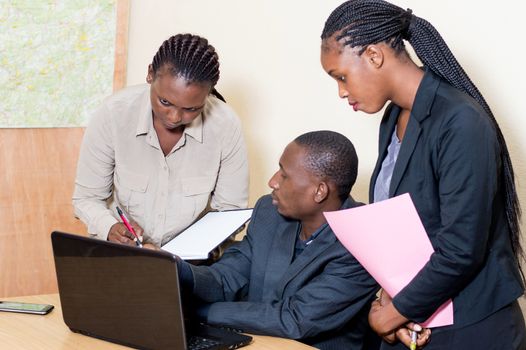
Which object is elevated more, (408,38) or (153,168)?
(408,38)

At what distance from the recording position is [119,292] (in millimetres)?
1798

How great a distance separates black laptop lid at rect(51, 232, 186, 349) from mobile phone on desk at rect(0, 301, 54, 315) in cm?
16

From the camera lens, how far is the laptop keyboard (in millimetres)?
1775

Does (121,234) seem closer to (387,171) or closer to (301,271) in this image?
(301,271)

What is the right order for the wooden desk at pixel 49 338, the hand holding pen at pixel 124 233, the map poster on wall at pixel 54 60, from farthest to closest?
the map poster on wall at pixel 54 60, the hand holding pen at pixel 124 233, the wooden desk at pixel 49 338

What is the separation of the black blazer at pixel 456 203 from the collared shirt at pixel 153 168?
0.97m

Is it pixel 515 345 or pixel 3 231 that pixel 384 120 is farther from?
pixel 3 231

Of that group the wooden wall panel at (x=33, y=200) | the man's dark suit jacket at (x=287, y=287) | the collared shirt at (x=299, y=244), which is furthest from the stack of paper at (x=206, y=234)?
the wooden wall panel at (x=33, y=200)

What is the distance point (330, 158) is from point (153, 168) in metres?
0.77

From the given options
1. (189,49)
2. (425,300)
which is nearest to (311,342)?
(425,300)

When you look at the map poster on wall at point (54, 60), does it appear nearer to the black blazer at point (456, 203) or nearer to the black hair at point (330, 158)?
the black hair at point (330, 158)

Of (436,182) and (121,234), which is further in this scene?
(121,234)

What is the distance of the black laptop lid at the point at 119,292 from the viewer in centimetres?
173

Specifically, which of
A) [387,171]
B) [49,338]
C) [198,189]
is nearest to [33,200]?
[198,189]
